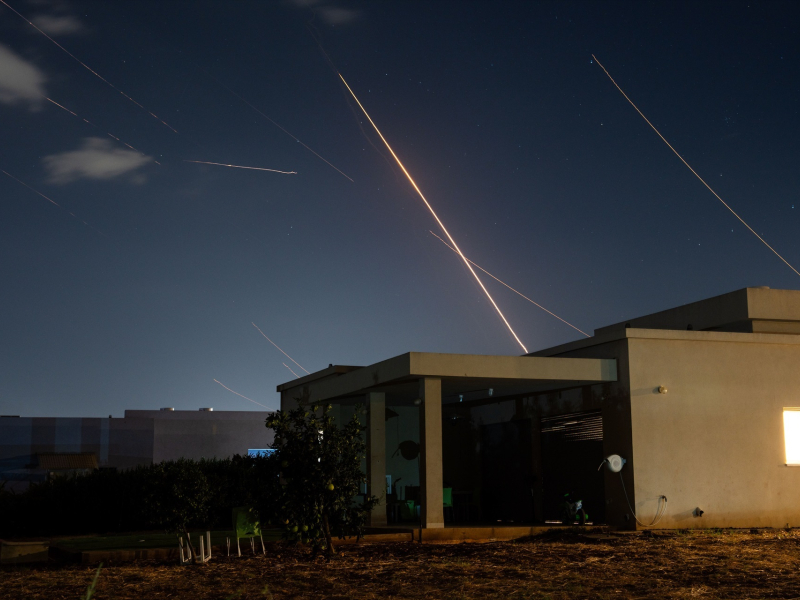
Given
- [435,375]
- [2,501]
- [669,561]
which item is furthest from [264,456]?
[2,501]

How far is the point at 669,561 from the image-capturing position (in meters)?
10.5

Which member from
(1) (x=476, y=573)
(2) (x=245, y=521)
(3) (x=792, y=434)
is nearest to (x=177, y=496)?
(2) (x=245, y=521)

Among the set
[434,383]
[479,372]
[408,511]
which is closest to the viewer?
[479,372]

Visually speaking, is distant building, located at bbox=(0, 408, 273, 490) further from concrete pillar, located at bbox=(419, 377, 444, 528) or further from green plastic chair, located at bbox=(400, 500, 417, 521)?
concrete pillar, located at bbox=(419, 377, 444, 528)

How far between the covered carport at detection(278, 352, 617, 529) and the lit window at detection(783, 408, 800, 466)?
11.4ft

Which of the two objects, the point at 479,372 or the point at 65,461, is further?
the point at 65,461

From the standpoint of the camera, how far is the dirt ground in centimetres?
866

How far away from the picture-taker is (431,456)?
1363 cm

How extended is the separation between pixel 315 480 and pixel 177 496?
6.03 ft

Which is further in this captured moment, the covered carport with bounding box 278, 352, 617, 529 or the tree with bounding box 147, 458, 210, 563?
the covered carport with bounding box 278, 352, 617, 529

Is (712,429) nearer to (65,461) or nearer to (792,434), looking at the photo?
(792,434)

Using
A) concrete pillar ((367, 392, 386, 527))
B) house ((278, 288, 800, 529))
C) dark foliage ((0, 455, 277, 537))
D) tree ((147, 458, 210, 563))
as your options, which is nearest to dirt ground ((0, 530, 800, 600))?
tree ((147, 458, 210, 563))

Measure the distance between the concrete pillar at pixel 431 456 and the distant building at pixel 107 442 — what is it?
25011 millimetres

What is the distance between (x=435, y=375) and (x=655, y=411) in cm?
386
